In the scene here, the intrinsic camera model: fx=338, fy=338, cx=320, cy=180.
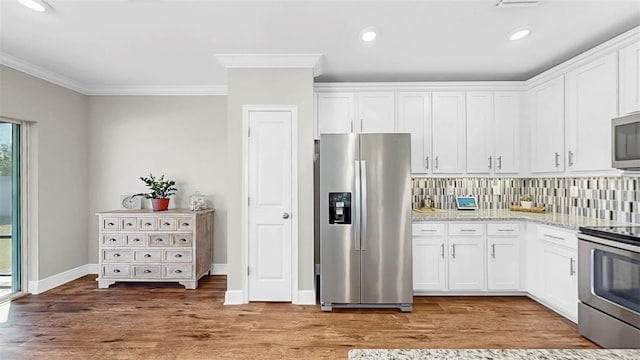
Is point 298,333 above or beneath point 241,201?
beneath

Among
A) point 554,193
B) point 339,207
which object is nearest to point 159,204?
point 339,207

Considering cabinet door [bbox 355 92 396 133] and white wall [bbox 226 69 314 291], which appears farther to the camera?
cabinet door [bbox 355 92 396 133]

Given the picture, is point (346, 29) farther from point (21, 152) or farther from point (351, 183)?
point (21, 152)

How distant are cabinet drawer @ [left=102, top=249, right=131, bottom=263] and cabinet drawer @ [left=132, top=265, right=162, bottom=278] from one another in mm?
161

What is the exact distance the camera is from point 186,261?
4.18 m

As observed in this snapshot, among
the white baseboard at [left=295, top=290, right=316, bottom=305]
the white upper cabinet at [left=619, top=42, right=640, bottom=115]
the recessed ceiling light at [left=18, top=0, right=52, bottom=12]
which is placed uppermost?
the recessed ceiling light at [left=18, top=0, right=52, bottom=12]

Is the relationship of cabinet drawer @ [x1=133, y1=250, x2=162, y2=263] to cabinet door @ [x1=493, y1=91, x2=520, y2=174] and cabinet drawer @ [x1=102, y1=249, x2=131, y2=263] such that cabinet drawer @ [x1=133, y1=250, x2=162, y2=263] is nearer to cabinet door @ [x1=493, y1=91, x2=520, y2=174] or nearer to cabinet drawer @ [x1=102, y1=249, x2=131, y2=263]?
cabinet drawer @ [x1=102, y1=249, x2=131, y2=263]

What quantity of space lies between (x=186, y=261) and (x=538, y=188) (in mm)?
4473

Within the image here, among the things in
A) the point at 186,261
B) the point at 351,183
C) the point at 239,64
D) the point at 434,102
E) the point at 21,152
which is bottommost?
the point at 186,261

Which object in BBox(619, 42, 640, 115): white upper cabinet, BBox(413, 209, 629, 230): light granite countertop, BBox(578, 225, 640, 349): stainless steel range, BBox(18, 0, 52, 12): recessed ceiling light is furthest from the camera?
BBox(413, 209, 629, 230): light granite countertop

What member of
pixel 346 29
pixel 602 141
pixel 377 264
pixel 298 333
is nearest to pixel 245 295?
pixel 298 333

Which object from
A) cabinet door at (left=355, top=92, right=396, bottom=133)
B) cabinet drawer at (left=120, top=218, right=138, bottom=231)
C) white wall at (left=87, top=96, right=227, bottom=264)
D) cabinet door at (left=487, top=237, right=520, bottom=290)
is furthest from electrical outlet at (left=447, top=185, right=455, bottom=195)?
cabinet drawer at (left=120, top=218, right=138, bottom=231)

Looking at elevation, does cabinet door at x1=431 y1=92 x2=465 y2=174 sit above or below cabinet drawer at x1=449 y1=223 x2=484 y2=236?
above

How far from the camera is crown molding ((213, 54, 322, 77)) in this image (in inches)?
139
